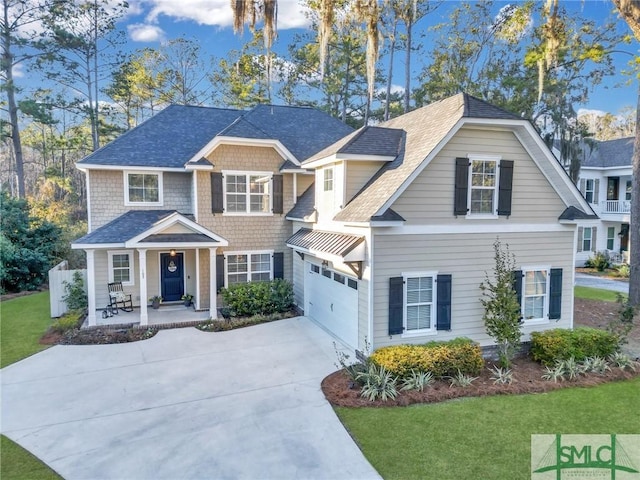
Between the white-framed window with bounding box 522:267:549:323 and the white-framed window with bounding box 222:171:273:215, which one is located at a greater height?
the white-framed window with bounding box 222:171:273:215

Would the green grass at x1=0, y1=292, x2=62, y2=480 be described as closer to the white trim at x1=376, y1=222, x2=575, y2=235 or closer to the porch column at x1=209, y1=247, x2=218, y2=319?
the porch column at x1=209, y1=247, x2=218, y2=319

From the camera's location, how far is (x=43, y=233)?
18891 millimetres

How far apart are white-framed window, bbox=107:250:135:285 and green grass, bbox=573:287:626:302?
1843 cm

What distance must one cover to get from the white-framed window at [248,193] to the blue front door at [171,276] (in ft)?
8.90

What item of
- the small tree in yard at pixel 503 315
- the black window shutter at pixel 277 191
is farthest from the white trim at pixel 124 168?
the small tree in yard at pixel 503 315

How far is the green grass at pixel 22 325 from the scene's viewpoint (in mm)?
10586

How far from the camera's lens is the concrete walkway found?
63.8 feet

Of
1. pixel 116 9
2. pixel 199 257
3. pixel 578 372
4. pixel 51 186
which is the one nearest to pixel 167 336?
pixel 199 257

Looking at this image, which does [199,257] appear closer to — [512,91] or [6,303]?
[6,303]

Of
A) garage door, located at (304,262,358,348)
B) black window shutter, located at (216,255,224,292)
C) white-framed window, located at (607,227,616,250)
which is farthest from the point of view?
white-framed window, located at (607,227,616,250)

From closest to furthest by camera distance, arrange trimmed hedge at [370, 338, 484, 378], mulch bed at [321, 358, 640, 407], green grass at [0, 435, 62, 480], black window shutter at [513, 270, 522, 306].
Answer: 1. green grass at [0, 435, 62, 480]
2. mulch bed at [321, 358, 640, 407]
3. trimmed hedge at [370, 338, 484, 378]
4. black window shutter at [513, 270, 522, 306]

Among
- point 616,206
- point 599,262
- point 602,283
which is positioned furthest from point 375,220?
point 616,206

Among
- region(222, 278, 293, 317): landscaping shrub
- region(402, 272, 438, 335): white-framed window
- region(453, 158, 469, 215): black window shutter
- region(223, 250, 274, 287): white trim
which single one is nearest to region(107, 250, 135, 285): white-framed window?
region(223, 250, 274, 287): white trim

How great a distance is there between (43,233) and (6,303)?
13.6 ft
